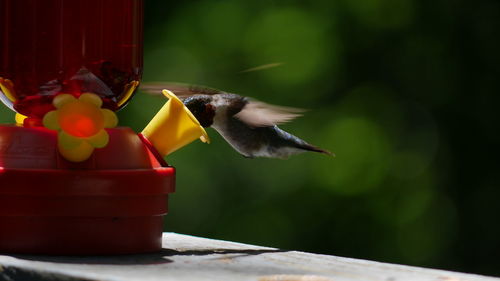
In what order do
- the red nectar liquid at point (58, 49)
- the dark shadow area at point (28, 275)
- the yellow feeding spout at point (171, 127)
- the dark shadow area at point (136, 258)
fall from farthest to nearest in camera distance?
the yellow feeding spout at point (171, 127) → the red nectar liquid at point (58, 49) → the dark shadow area at point (136, 258) → the dark shadow area at point (28, 275)

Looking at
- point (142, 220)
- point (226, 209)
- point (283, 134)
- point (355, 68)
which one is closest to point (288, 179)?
point (226, 209)

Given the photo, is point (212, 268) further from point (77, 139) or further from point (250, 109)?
point (250, 109)

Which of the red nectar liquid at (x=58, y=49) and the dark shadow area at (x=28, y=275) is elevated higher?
the red nectar liquid at (x=58, y=49)

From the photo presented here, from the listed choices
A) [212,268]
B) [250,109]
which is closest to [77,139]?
[212,268]

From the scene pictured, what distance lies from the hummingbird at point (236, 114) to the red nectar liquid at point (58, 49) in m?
0.58

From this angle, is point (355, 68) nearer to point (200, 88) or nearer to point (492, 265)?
point (492, 265)

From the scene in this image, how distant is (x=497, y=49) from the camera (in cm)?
471

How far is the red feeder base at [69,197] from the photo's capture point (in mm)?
1741

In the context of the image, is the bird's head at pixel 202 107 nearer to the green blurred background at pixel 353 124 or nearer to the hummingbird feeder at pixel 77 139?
the hummingbird feeder at pixel 77 139

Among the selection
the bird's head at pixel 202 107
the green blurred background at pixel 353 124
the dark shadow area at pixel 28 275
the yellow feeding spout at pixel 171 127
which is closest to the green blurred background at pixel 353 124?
the green blurred background at pixel 353 124

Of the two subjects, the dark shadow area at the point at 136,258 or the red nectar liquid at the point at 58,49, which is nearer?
the dark shadow area at the point at 136,258

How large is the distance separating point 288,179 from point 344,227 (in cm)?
40

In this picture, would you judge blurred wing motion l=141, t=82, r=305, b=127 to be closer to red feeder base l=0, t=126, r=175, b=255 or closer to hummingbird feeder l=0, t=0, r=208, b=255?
hummingbird feeder l=0, t=0, r=208, b=255

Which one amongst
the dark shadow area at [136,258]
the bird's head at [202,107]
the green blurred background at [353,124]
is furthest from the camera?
the green blurred background at [353,124]
